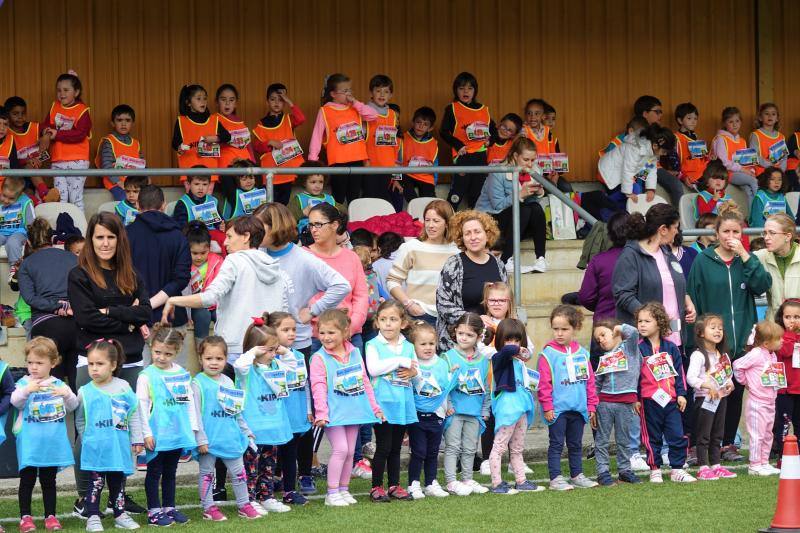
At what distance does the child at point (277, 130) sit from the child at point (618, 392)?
211 inches

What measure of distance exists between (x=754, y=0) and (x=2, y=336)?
10.2 meters

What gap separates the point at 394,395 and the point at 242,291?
3.41 ft

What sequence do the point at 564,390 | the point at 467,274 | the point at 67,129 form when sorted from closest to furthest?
the point at 564,390 → the point at 467,274 → the point at 67,129

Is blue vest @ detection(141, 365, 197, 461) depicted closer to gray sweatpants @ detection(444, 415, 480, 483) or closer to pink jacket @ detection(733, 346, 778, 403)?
gray sweatpants @ detection(444, 415, 480, 483)

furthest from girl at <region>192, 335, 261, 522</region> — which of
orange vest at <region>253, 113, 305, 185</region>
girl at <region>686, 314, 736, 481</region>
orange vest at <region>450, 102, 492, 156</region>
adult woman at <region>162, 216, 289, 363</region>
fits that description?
orange vest at <region>450, 102, 492, 156</region>

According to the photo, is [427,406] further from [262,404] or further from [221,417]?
[221,417]

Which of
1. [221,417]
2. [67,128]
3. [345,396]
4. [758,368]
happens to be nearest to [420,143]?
[67,128]

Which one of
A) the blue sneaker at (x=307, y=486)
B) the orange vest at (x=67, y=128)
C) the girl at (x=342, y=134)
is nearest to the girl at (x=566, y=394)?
the blue sneaker at (x=307, y=486)

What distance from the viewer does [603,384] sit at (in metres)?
8.75

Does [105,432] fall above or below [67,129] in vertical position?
below

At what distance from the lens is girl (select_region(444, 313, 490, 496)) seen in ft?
27.3

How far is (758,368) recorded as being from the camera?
924 cm

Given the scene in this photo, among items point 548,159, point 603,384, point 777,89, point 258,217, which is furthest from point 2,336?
point 777,89

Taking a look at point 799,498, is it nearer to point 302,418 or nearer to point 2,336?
point 302,418
